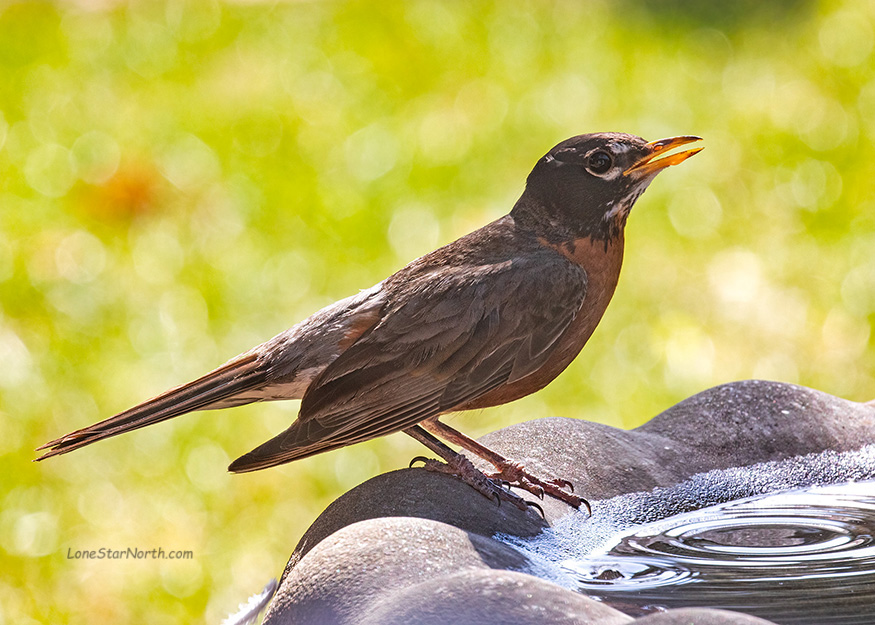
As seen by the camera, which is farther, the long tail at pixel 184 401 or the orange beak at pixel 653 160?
the orange beak at pixel 653 160

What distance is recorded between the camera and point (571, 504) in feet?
10.5

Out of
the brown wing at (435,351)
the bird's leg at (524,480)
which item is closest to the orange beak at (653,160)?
the brown wing at (435,351)

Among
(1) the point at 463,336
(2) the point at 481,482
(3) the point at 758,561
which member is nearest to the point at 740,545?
(3) the point at 758,561

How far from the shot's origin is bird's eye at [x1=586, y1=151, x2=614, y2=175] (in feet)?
11.2

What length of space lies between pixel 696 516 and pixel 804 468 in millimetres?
499

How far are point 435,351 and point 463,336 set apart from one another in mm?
92

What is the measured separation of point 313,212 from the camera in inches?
299

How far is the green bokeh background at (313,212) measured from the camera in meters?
5.57

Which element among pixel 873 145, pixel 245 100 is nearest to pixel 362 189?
pixel 245 100

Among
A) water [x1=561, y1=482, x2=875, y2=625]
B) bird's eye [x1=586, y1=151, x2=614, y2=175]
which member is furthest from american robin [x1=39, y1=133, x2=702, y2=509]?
water [x1=561, y1=482, x2=875, y2=625]

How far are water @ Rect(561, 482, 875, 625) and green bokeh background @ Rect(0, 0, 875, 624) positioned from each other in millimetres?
2345

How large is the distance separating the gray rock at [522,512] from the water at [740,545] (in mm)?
20

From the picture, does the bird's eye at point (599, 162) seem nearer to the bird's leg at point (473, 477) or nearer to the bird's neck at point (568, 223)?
the bird's neck at point (568, 223)

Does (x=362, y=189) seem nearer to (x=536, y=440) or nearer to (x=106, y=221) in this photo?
(x=106, y=221)
